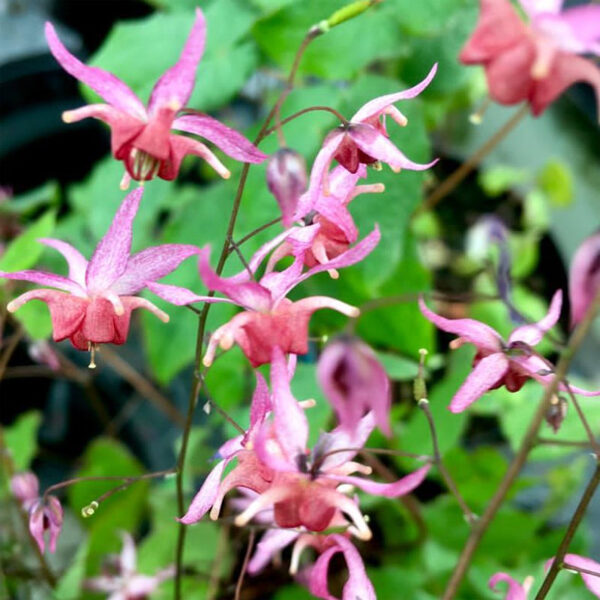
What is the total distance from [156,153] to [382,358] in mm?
489

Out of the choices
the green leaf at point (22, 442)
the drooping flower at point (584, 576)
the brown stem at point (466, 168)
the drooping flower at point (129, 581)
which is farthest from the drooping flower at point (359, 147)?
the green leaf at point (22, 442)

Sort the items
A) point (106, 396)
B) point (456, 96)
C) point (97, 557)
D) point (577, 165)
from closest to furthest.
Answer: point (97, 557), point (106, 396), point (456, 96), point (577, 165)

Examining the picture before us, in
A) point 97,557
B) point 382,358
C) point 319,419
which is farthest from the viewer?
point 97,557

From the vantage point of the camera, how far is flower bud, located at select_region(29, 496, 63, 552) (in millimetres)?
515

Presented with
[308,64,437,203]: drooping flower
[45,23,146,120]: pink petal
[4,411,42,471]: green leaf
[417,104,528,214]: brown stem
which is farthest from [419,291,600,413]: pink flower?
[4,411,42,471]: green leaf

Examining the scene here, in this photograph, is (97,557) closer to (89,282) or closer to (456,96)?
(89,282)

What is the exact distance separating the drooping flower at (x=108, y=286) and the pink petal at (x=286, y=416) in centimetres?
10

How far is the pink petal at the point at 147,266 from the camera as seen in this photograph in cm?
46

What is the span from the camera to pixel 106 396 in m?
1.24

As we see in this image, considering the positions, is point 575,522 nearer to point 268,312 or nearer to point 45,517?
point 268,312

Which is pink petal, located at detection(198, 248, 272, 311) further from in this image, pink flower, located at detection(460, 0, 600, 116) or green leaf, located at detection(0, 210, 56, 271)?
green leaf, located at detection(0, 210, 56, 271)

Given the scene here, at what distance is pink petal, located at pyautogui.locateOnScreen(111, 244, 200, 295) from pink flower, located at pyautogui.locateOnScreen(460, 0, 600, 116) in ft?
0.63

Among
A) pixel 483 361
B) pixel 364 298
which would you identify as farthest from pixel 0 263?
pixel 483 361

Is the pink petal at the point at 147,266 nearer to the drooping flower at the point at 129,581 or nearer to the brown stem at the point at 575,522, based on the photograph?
the brown stem at the point at 575,522
